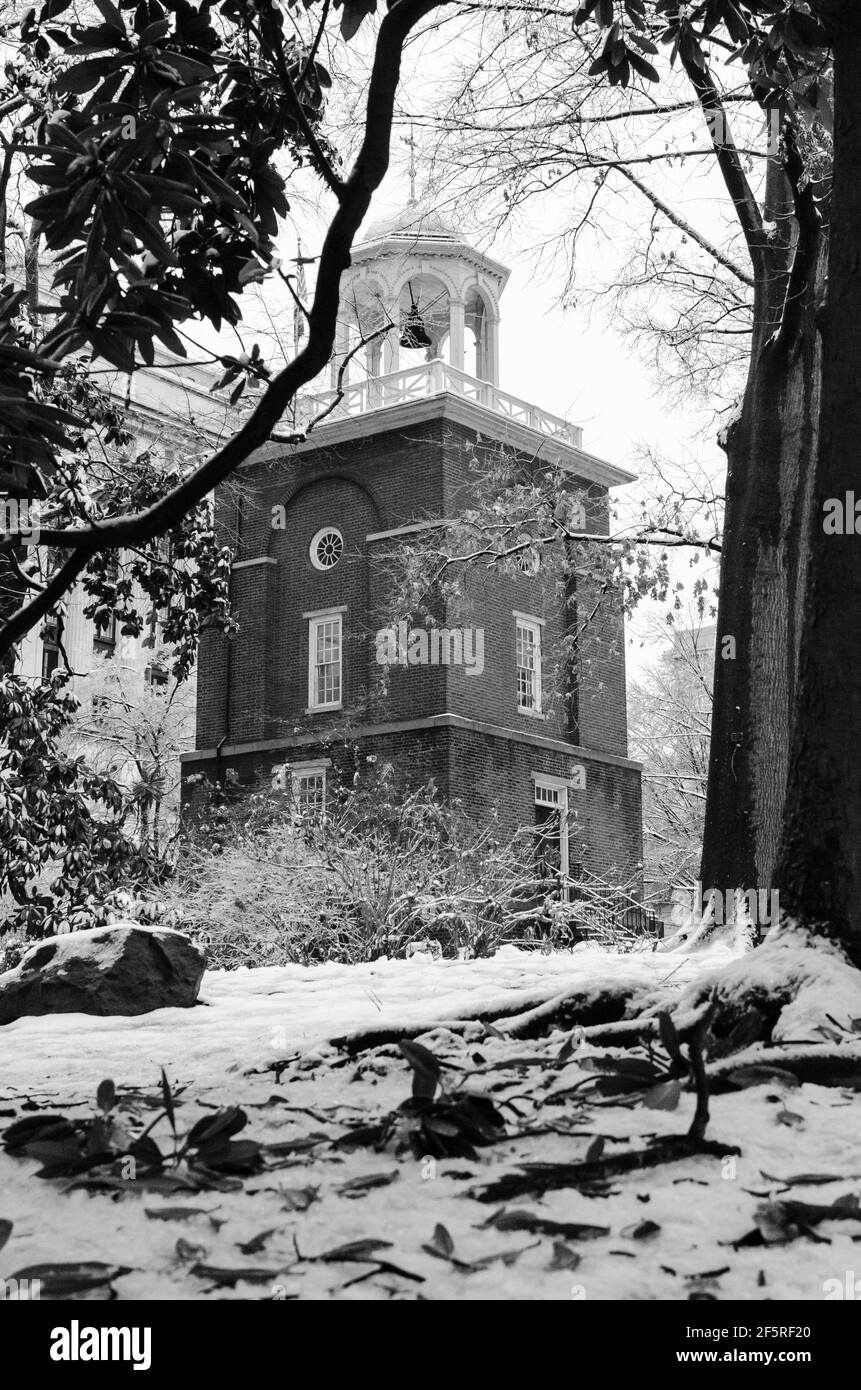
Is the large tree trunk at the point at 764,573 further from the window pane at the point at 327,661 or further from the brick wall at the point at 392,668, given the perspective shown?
the window pane at the point at 327,661

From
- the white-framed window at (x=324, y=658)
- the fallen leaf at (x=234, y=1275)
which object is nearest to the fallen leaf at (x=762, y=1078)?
the fallen leaf at (x=234, y=1275)

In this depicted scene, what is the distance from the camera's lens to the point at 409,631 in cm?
2625

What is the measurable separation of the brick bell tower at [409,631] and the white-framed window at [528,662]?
0.05 meters

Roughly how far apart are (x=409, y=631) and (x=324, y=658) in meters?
3.12

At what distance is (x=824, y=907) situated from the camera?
521cm

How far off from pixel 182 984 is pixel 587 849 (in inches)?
822

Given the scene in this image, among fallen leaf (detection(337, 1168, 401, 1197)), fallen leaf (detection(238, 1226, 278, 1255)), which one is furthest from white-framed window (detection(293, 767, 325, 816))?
fallen leaf (detection(238, 1226, 278, 1255))

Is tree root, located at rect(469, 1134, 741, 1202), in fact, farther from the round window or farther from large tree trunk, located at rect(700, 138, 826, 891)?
the round window

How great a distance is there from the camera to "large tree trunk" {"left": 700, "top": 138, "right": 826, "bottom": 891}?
10.4 meters

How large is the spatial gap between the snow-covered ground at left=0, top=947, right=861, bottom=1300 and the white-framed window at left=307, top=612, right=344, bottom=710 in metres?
23.1

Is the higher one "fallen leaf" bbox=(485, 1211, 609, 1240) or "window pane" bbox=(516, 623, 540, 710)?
"window pane" bbox=(516, 623, 540, 710)

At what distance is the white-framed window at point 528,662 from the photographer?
2852cm

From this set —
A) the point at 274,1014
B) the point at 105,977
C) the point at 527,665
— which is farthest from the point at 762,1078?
the point at 527,665
